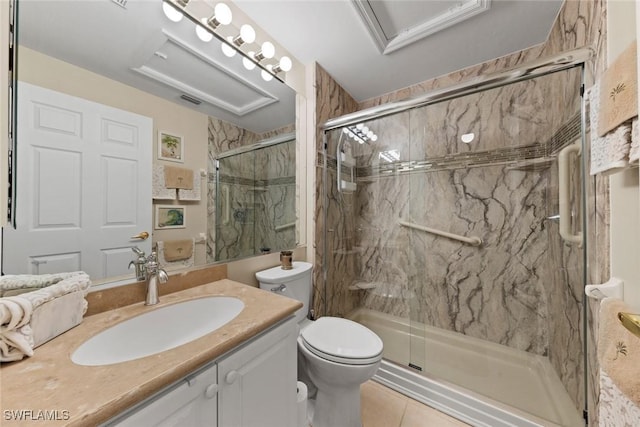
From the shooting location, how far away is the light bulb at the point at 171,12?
40.1 inches

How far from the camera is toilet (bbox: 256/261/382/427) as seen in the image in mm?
1101

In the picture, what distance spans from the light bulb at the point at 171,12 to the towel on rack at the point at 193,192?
0.73m

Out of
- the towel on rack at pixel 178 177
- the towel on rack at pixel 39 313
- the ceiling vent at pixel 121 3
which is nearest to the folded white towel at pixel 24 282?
the towel on rack at pixel 39 313

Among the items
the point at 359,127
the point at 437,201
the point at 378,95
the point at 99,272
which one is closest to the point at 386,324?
the point at 437,201

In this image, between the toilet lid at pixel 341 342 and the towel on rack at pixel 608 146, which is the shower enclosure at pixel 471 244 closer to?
the toilet lid at pixel 341 342

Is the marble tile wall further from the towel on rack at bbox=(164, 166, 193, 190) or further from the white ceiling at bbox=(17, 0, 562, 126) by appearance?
the towel on rack at bbox=(164, 166, 193, 190)

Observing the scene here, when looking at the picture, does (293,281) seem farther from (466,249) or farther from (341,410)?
(466,249)

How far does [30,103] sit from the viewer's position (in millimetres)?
673

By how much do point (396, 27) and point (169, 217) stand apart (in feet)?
5.80

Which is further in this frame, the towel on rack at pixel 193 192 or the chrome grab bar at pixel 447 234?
the chrome grab bar at pixel 447 234

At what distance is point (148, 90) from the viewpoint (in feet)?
3.06

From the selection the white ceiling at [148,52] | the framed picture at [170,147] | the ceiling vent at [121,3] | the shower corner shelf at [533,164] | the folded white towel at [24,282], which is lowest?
the folded white towel at [24,282]

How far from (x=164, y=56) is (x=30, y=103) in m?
0.52

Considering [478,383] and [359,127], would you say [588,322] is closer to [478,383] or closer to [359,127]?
[478,383]
